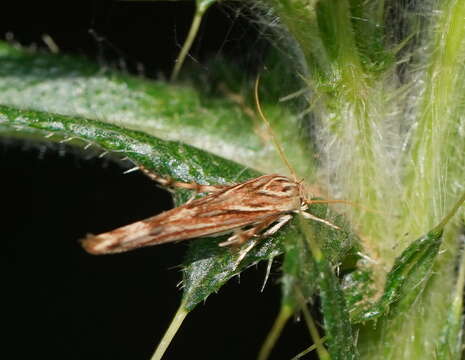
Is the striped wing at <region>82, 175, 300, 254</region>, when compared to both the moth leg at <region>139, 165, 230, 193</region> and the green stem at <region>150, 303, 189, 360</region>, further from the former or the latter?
the green stem at <region>150, 303, 189, 360</region>

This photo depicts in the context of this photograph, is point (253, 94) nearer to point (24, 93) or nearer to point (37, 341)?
point (24, 93)

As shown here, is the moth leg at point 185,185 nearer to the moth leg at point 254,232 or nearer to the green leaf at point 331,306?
the moth leg at point 254,232

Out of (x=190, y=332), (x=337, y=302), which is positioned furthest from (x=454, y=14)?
(x=190, y=332)

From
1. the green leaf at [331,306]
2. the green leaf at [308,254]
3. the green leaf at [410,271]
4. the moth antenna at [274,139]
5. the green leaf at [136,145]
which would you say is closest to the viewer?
the green leaf at [308,254]

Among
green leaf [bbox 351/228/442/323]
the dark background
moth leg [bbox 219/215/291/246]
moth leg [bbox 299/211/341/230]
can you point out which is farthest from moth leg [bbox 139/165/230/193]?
the dark background

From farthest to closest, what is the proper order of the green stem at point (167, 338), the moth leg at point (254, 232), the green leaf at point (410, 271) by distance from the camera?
the moth leg at point (254, 232), the green leaf at point (410, 271), the green stem at point (167, 338)

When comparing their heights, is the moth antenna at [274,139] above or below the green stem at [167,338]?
above

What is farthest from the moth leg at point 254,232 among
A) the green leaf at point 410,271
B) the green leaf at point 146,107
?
the green leaf at point 410,271
